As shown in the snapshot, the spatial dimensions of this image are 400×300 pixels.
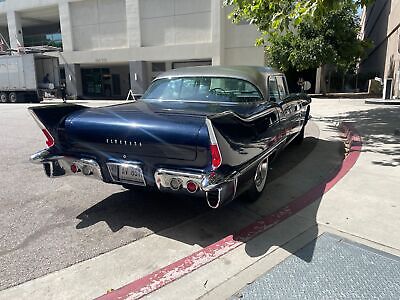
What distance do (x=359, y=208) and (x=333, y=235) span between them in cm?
90

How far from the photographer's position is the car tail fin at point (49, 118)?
376 centimetres

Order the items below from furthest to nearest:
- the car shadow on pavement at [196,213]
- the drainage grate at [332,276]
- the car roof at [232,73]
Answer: the car roof at [232,73] < the car shadow on pavement at [196,213] < the drainage grate at [332,276]

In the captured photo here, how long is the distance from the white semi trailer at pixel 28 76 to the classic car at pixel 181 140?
24918 mm

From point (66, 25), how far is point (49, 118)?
2990cm

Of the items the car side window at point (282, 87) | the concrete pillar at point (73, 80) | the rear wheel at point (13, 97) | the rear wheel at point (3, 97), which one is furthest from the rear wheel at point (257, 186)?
the concrete pillar at point (73, 80)

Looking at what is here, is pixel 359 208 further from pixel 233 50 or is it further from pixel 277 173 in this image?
pixel 233 50

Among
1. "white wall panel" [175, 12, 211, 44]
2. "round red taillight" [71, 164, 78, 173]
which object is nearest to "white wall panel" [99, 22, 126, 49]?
"white wall panel" [175, 12, 211, 44]

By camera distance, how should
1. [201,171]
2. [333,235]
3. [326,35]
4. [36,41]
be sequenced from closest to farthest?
[201,171] → [333,235] → [326,35] → [36,41]

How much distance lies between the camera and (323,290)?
256 cm

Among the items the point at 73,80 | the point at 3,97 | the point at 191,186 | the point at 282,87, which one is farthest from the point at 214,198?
the point at 73,80

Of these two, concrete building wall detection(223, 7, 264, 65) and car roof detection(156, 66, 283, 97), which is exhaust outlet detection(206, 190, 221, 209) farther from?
concrete building wall detection(223, 7, 264, 65)

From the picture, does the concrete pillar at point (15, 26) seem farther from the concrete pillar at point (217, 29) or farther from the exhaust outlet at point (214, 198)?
the exhaust outlet at point (214, 198)

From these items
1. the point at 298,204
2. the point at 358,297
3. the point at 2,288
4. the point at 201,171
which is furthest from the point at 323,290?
the point at 2,288

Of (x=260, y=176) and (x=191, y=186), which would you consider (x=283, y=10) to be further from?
(x=191, y=186)
